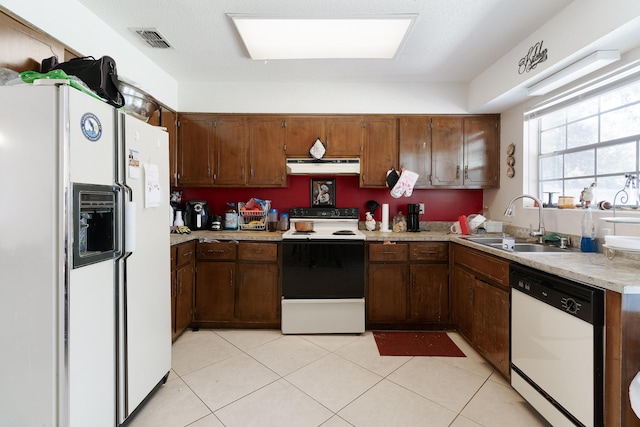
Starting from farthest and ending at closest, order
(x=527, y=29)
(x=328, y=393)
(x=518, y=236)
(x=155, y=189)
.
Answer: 1. (x=518, y=236)
2. (x=527, y=29)
3. (x=328, y=393)
4. (x=155, y=189)

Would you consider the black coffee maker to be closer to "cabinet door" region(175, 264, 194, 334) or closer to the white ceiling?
the white ceiling

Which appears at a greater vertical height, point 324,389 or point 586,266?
point 586,266

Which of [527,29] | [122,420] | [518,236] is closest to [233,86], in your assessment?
[527,29]

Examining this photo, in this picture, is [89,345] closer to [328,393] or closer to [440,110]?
[328,393]

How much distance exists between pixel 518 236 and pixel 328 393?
2310 millimetres

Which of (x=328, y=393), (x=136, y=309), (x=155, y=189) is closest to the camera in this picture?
(x=136, y=309)

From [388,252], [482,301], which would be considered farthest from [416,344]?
[388,252]

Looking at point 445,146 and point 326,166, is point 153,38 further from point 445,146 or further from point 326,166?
point 445,146

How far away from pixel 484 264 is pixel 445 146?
1484 mm

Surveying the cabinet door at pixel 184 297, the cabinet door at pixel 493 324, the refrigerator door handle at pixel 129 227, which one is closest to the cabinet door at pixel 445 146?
the cabinet door at pixel 493 324

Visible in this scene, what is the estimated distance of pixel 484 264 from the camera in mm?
2238

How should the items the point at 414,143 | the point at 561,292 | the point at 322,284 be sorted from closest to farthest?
1. the point at 561,292
2. the point at 322,284
3. the point at 414,143

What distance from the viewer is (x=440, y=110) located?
3.19 m

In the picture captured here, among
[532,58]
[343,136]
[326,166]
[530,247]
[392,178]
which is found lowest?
[530,247]
